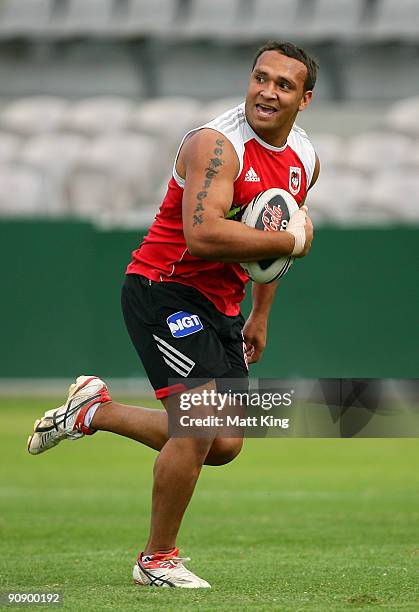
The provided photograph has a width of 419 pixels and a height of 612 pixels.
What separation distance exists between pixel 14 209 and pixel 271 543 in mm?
15364

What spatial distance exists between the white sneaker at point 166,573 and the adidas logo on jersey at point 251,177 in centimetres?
165

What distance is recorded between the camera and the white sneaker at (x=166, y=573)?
19.1ft

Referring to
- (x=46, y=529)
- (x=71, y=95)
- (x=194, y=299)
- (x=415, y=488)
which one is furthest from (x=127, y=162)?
(x=194, y=299)

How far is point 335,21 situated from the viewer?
24750 mm

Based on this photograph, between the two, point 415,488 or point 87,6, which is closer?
point 415,488

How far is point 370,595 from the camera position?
5.57 meters

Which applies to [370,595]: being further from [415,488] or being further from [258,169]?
[415,488]

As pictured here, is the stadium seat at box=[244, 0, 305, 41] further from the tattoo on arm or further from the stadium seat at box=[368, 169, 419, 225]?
the tattoo on arm

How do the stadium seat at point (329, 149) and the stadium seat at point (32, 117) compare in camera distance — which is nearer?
the stadium seat at point (329, 149)

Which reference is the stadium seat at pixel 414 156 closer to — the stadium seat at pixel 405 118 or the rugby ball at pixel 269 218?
the stadium seat at pixel 405 118

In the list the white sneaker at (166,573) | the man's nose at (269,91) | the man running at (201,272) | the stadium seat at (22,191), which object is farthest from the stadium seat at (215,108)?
the white sneaker at (166,573)

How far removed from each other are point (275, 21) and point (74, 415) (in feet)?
64.6

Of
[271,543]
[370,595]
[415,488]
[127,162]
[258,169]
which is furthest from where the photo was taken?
[127,162]

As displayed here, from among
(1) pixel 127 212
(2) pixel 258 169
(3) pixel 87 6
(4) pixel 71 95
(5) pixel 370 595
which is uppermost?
(3) pixel 87 6
